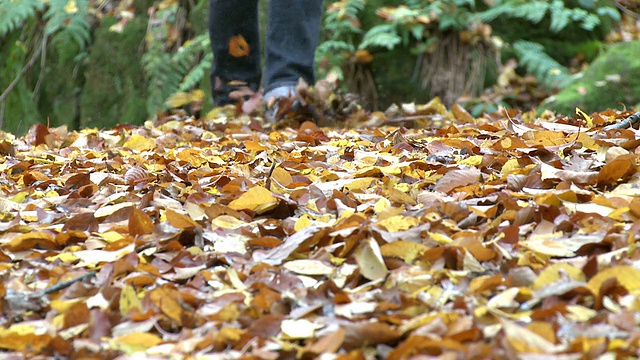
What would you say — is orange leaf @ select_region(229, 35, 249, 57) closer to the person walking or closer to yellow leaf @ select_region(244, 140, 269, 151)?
the person walking

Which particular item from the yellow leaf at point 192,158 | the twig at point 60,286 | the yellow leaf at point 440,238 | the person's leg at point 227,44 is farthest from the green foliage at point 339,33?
the twig at point 60,286

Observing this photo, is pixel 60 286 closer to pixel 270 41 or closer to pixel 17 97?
pixel 270 41

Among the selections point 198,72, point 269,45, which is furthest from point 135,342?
point 198,72

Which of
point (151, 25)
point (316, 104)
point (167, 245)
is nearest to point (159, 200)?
point (167, 245)

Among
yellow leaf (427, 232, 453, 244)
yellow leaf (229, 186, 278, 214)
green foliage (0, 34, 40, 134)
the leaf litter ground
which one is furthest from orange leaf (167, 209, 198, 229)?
green foliage (0, 34, 40, 134)

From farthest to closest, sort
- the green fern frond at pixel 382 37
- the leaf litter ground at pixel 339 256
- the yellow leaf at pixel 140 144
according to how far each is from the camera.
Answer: the green fern frond at pixel 382 37, the yellow leaf at pixel 140 144, the leaf litter ground at pixel 339 256

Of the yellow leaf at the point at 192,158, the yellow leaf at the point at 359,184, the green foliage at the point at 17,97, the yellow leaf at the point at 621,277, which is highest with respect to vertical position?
the yellow leaf at the point at 621,277

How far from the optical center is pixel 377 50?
15.6 ft

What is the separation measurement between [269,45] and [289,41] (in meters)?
0.10

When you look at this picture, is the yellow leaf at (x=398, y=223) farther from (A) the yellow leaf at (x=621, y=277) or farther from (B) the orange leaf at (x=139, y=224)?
(B) the orange leaf at (x=139, y=224)

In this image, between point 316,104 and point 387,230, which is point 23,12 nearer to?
point 316,104

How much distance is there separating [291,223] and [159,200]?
1.22 ft

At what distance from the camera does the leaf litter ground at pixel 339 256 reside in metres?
0.93

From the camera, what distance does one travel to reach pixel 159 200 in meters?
1.57
